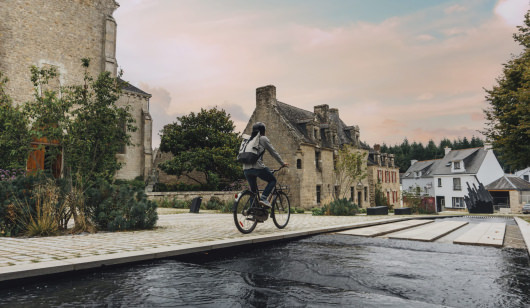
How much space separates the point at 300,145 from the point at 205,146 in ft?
28.2

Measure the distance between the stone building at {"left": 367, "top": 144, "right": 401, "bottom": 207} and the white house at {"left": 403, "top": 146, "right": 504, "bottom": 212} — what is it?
7.60 metres

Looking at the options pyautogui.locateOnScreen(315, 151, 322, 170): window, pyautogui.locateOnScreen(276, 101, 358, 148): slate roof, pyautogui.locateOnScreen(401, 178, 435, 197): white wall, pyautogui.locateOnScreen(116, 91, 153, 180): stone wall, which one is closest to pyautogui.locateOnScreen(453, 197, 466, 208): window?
pyautogui.locateOnScreen(401, 178, 435, 197): white wall

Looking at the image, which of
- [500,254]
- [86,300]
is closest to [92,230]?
[86,300]

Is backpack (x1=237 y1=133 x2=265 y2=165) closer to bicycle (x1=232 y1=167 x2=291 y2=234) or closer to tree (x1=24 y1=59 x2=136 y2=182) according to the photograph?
bicycle (x1=232 y1=167 x2=291 y2=234)

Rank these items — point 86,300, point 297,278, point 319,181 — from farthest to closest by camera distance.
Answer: point 319,181 → point 297,278 → point 86,300

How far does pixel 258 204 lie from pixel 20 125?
5554 millimetres

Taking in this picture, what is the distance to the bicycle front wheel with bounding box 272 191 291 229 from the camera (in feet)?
24.7

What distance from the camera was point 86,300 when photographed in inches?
109

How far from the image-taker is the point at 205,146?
29797 millimetres

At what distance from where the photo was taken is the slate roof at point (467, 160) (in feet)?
161

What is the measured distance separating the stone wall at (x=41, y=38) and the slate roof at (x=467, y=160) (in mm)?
51374

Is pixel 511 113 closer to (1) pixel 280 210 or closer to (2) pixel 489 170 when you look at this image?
Answer: (1) pixel 280 210

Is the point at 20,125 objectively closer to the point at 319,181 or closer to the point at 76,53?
the point at 76,53

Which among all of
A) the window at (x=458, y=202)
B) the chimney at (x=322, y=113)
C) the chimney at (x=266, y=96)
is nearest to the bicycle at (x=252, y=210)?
the chimney at (x=266, y=96)
